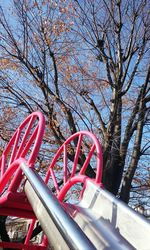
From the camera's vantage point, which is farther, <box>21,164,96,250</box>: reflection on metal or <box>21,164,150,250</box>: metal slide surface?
<box>21,164,150,250</box>: metal slide surface

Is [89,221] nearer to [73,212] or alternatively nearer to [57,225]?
[73,212]

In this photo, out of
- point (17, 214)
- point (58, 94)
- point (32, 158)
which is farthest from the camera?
point (58, 94)

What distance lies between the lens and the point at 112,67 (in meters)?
7.61

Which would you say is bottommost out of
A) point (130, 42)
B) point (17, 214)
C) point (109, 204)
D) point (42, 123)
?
point (17, 214)

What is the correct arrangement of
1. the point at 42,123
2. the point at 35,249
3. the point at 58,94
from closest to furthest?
the point at 42,123 < the point at 35,249 < the point at 58,94

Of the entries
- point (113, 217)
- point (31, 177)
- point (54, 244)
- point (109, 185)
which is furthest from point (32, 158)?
point (109, 185)

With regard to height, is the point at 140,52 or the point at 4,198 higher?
the point at 140,52

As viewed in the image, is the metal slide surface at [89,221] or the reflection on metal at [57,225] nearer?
the reflection on metal at [57,225]

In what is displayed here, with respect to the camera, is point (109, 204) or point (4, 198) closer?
point (109, 204)

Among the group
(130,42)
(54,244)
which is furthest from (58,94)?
(54,244)

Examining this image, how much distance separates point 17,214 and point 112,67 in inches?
197

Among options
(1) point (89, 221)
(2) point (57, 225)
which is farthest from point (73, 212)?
(2) point (57, 225)

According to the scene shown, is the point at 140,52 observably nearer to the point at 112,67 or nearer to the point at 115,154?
the point at 112,67

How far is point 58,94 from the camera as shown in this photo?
7.05m
